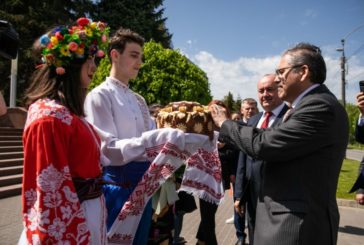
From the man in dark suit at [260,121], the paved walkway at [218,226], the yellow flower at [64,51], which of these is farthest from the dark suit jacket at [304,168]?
the paved walkway at [218,226]

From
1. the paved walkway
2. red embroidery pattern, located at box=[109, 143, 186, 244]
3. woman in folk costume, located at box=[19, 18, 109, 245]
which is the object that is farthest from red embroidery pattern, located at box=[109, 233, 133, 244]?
the paved walkway

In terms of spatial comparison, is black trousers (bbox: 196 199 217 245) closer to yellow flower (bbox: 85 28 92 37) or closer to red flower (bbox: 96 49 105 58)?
red flower (bbox: 96 49 105 58)

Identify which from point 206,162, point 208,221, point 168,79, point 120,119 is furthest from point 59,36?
point 168,79

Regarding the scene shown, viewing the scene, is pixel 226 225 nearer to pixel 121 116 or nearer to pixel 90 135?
pixel 121 116

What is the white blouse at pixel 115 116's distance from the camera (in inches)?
93.0

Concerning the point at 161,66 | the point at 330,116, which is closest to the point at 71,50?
the point at 330,116

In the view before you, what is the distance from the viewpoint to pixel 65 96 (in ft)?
6.54

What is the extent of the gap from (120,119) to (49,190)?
88 cm

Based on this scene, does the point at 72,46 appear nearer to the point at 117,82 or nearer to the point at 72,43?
the point at 72,43

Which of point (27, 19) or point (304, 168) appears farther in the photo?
point (27, 19)

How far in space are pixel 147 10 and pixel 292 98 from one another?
75.8 ft

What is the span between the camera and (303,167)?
2.17m

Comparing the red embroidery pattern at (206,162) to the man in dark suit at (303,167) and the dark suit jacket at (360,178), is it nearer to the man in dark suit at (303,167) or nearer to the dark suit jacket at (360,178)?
the man in dark suit at (303,167)

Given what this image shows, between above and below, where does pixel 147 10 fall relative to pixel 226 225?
above
